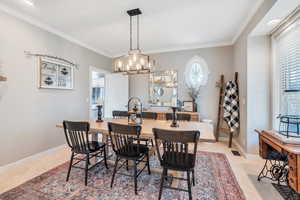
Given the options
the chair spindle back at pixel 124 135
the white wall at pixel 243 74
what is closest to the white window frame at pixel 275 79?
the white wall at pixel 243 74

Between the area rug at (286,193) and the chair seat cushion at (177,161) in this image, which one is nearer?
the chair seat cushion at (177,161)

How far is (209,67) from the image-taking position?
412cm

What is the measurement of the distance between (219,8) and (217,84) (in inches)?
83.9

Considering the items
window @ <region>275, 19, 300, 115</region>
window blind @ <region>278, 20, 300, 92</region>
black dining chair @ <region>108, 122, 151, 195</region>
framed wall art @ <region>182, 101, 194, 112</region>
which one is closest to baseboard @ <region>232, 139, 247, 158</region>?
window @ <region>275, 19, 300, 115</region>

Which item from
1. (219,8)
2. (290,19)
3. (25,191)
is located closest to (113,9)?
(219,8)

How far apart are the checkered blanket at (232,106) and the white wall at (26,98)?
12.9 ft

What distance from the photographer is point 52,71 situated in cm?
306

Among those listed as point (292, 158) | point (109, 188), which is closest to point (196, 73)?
point (292, 158)

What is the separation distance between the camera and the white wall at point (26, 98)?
2342mm

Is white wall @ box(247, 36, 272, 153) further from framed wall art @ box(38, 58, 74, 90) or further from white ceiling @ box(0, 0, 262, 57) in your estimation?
framed wall art @ box(38, 58, 74, 90)

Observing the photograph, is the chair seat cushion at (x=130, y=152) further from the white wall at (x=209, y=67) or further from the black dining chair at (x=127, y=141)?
the white wall at (x=209, y=67)

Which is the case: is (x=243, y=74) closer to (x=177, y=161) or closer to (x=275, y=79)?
(x=275, y=79)

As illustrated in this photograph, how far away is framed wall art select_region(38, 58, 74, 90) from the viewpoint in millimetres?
2863

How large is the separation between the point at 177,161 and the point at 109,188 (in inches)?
40.4
